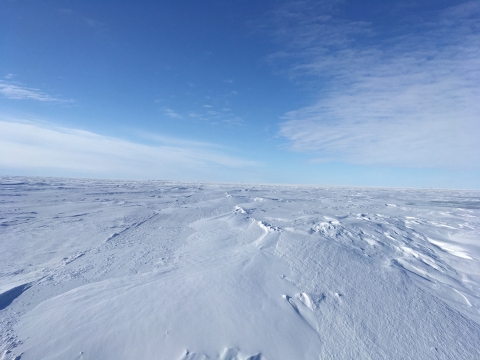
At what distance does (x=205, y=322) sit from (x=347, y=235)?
414 cm

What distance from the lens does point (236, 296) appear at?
2.81 metres

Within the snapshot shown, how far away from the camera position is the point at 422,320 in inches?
100

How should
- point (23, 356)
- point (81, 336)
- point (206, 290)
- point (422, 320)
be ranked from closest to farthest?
point (23, 356) < point (81, 336) < point (422, 320) < point (206, 290)

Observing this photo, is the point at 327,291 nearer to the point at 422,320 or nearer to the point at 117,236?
the point at 422,320

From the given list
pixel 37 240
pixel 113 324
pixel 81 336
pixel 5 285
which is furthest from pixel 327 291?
pixel 37 240

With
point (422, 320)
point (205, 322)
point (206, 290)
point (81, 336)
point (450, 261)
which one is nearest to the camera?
point (81, 336)

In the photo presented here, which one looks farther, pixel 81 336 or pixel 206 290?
pixel 206 290

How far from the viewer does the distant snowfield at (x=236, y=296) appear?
2.12 meters

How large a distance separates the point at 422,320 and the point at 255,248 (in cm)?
253

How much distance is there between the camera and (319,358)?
204cm

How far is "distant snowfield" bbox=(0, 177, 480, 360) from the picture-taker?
6.96ft

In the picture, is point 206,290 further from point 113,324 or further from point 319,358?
point 319,358

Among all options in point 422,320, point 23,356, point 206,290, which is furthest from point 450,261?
point 23,356

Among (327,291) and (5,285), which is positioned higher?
(327,291)
